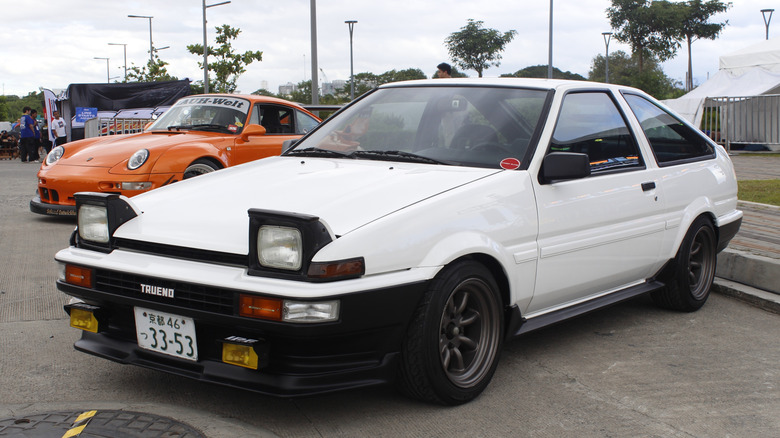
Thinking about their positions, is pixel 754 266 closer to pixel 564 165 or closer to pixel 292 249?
pixel 564 165

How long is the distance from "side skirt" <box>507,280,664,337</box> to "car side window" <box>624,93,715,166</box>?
30.1 inches

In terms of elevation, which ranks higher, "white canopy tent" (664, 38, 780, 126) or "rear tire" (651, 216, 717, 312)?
"white canopy tent" (664, 38, 780, 126)

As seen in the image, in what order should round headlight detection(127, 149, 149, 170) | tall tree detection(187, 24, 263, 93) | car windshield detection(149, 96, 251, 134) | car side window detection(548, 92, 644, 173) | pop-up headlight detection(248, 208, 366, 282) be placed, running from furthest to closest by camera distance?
tall tree detection(187, 24, 263, 93)
car windshield detection(149, 96, 251, 134)
round headlight detection(127, 149, 149, 170)
car side window detection(548, 92, 644, 173)
pop-up headlight detection(248, 208, 366, 282)

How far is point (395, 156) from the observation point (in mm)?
3795

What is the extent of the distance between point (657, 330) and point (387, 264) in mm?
2393

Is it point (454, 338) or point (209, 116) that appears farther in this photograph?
point (209, 116)

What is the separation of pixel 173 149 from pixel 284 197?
5.06 m

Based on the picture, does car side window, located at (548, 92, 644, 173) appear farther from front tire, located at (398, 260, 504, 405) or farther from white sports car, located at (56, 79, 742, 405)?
front tire, located at (398, 260, 504, 405)

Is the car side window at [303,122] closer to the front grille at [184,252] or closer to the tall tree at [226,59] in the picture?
the front grille at [184,252]

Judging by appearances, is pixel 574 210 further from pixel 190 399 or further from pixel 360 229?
pixel 190 399

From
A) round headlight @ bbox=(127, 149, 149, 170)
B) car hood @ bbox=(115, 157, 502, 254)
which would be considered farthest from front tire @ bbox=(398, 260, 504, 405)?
round headlight @ bbox=(127, 149, 149, 170)

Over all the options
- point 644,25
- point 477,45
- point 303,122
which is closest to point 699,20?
point 644,25

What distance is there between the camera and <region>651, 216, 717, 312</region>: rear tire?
4.74 m

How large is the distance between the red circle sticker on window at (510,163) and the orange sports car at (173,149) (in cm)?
410
